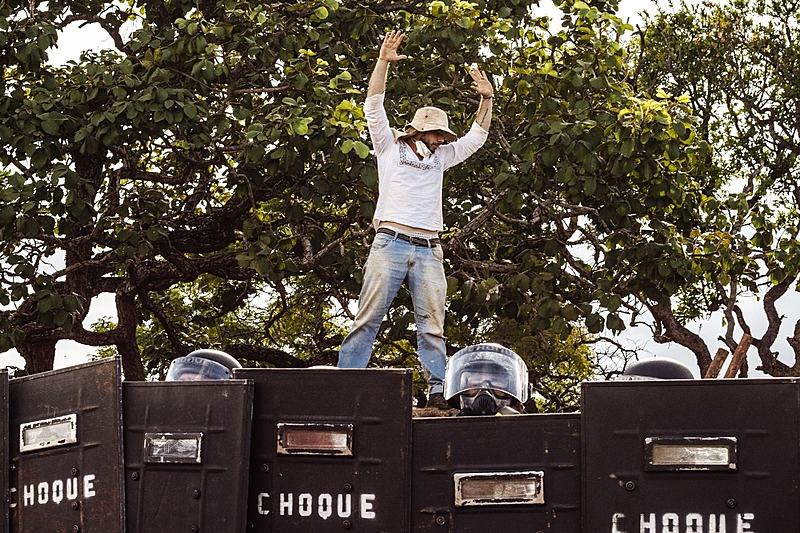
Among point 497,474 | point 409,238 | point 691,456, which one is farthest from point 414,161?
point 691,456

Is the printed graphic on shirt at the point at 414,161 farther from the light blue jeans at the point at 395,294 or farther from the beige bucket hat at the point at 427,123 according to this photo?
the light blue jeans at the point at 395,294

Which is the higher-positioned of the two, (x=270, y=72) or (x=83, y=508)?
(x=270, y=72)

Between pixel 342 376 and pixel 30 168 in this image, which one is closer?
pixel 342 376

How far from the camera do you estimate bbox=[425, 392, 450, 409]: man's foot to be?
20.4 ft

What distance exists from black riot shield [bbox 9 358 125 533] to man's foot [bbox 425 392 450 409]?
2.05m

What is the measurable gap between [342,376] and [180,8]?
21.5ft

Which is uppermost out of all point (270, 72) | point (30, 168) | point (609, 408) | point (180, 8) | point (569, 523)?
point (180, 8)

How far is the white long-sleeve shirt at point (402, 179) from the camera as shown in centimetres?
623

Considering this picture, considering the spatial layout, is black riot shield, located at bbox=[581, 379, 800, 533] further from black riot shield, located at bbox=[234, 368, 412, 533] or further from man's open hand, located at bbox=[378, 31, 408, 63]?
man's open hand, located at bbox=[378, 31, 408, 63]

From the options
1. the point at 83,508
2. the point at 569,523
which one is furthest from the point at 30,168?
the point at 569,523

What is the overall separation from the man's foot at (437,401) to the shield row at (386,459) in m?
1.82

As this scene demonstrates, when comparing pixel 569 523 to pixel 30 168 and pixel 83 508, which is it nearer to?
pixel 83 508

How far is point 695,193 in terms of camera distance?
1058 centimetres

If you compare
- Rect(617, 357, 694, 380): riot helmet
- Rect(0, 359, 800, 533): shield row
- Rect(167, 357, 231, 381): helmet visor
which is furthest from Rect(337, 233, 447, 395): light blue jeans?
Rect(0, 359, 800, 533): shield row
